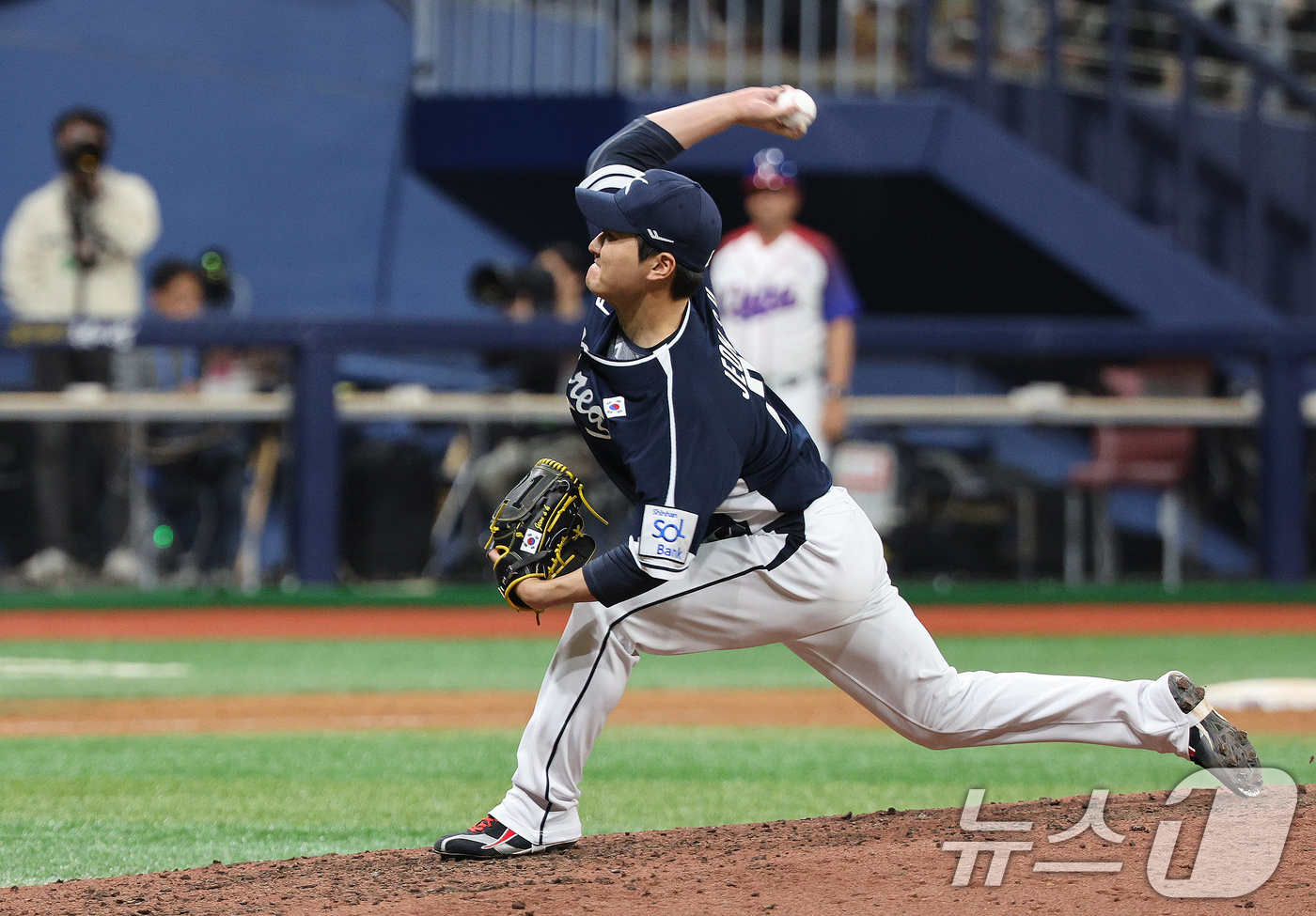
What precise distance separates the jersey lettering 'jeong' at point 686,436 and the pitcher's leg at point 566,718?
0.29 metres

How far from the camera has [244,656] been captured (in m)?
8.45

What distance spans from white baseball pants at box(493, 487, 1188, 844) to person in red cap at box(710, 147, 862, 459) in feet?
13.7

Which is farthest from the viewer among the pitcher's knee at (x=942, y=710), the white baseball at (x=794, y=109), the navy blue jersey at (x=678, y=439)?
the white baseball at (x=794, y=109)

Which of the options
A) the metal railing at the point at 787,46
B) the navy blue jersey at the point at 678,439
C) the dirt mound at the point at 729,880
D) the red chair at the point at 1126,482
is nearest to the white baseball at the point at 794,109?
the navy blue jersey at the point at 678,439

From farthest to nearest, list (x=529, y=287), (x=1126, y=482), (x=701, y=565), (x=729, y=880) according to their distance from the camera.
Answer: (x=529, y=287) → (x=1126, y=482) → (x=701, y=565) → (x=729, y=880)

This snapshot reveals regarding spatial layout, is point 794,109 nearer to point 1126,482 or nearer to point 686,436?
point 686,436

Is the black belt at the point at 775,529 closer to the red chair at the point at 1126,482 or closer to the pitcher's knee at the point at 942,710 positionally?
the pitcher's knee at the point at 942,710

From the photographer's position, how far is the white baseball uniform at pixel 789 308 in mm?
7984

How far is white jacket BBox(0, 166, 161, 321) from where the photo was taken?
9.86 meters

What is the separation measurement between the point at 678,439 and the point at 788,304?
470 cm

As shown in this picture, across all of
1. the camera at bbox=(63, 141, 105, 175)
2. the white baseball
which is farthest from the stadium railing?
the white baseball

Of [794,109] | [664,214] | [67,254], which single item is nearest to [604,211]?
[664,214]

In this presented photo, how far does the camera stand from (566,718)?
11.8 ft

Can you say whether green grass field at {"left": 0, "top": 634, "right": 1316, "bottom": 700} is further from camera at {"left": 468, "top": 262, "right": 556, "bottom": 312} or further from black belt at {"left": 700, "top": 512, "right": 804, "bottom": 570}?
black belt at {"left": 700, "top": 512, "right": 804, "bottom": 570}
